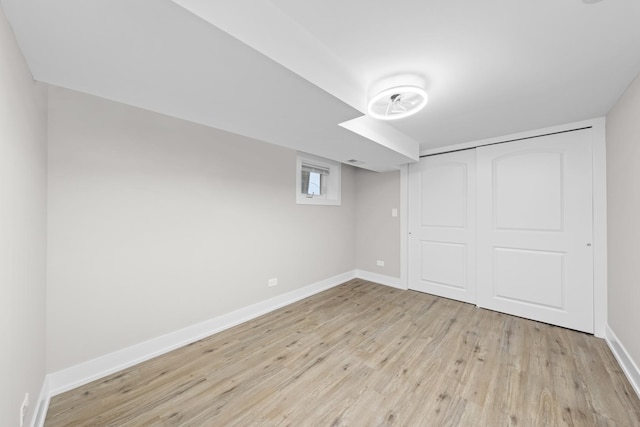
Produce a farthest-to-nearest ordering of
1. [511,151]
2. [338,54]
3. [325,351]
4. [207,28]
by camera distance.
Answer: [511,151] → [325,351] → [338,54] → [207,28]

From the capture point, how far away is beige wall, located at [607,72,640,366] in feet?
5.54

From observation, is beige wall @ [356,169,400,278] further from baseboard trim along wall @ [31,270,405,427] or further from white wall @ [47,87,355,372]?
white wall @ [47,87,355,372]

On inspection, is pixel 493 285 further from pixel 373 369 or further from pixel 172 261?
pixel 172 261

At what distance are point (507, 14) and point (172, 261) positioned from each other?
2854mm

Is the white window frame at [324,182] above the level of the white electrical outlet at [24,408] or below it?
above

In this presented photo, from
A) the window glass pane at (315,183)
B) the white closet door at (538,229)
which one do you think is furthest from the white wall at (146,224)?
the white closet door at (538,229)

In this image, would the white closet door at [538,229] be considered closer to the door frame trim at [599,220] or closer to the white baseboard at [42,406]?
the door frame trim at [599,220]

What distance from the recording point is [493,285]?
116 inches

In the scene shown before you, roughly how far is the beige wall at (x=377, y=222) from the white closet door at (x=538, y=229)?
1.19 m

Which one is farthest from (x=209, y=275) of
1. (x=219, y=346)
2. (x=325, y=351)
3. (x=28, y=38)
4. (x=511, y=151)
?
(x=511, y=151)

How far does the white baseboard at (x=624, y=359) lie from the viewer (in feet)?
5.34

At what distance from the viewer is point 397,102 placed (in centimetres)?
191

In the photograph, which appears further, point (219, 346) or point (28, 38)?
point (219, 346)

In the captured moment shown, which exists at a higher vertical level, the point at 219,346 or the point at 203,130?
the point at 203,130
